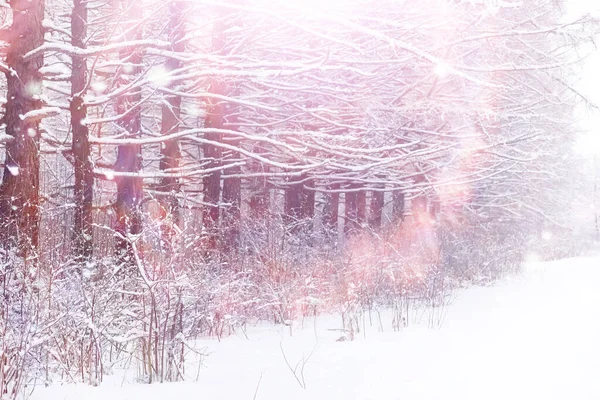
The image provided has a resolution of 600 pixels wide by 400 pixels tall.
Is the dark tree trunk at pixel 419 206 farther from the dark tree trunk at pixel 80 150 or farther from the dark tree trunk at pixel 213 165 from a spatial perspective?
the dark tree trunk at pixel 80 150

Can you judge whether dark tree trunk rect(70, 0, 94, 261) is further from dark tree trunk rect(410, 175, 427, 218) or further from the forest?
dark tree trunk rect(410, 175, 427, 218)

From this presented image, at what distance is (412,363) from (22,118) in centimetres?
398

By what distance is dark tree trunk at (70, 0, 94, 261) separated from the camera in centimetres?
650

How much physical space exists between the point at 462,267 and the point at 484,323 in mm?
5806

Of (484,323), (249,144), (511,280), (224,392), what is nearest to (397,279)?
(484,323)

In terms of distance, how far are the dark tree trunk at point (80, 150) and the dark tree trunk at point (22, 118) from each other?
982 mm

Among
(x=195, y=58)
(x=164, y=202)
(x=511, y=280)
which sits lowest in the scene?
(x=511, y=280)

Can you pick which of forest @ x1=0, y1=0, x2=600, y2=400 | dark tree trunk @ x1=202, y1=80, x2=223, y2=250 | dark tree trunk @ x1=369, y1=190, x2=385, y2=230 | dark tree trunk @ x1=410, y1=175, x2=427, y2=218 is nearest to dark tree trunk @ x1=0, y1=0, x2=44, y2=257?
forest @ x1=0, y1=0, x2=600, y2=400

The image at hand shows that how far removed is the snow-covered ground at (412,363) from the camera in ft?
11.7

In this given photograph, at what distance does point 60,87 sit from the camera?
24.8ft

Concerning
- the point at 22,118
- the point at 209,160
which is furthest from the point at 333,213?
the point at 22,118

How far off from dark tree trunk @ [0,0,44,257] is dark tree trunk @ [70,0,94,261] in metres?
0.98

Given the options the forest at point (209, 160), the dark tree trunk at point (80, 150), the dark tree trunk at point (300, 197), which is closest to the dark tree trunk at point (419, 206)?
the forest at point (209, 160)

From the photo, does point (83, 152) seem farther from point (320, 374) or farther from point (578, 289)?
point (578, 289)
